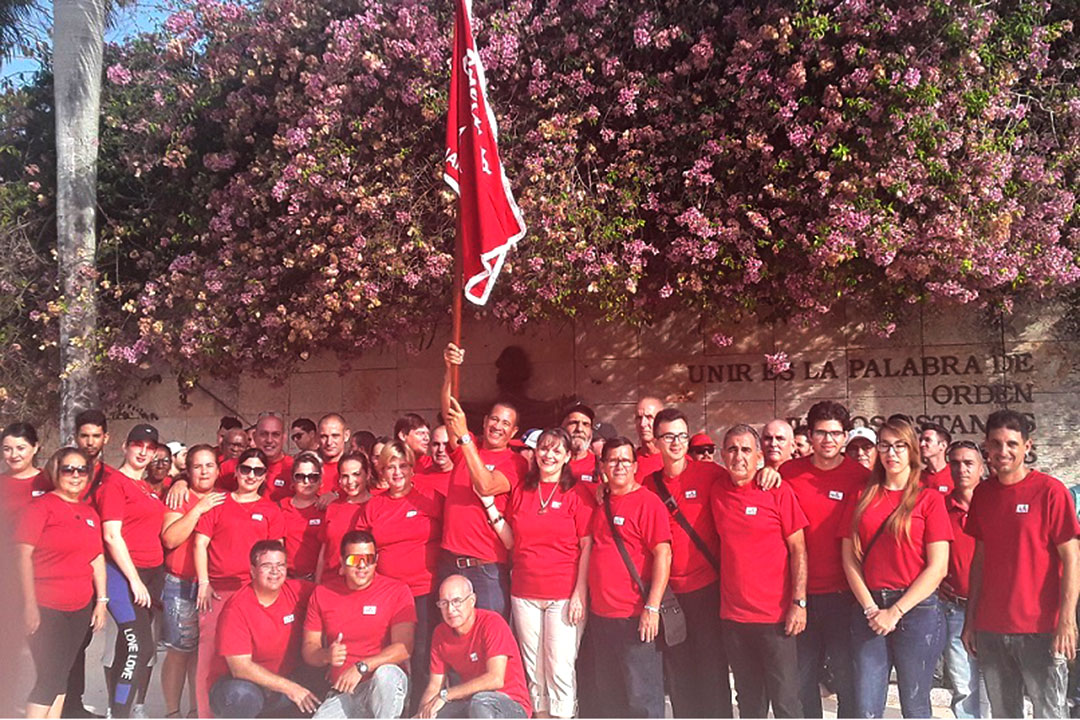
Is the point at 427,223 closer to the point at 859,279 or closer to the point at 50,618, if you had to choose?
the point at 859,279

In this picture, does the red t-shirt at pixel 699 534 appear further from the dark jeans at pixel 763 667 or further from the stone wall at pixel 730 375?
the stone wall at pixel 730 375

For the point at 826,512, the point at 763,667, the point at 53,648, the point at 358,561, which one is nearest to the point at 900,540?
the point at 826,512

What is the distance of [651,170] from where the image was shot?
783 cm

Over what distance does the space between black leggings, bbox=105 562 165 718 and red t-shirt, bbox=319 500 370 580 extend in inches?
50.9

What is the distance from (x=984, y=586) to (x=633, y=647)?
5.63 ft

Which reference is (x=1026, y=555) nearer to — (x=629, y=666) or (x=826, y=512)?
(x=826, y=512)

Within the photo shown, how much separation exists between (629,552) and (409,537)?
1.22 meters

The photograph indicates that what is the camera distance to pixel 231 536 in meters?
5.55

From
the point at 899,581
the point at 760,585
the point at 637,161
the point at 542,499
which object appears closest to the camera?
the point at 899,581

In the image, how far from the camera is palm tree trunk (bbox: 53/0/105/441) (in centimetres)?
920

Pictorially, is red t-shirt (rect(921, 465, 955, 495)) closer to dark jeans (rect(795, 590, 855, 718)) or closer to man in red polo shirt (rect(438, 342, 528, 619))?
dark jeans (rect(795, 590, 855, 718))

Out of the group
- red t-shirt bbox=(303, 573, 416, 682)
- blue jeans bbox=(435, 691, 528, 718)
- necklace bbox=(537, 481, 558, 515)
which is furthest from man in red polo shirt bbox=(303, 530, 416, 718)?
necklace bbox=(537, 481, 558, 515)

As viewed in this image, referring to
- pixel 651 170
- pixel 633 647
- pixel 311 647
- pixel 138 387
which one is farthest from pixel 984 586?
pixel 138 387

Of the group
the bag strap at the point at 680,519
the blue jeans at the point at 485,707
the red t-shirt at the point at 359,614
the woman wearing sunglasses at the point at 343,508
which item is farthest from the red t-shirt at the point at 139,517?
the bag strap at the point at 680,519
